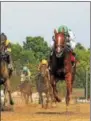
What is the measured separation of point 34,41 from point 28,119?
85.0m

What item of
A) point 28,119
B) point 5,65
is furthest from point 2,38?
point 28,119

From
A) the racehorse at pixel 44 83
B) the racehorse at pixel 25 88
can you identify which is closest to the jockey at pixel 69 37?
the racehorse at pixel 44 83

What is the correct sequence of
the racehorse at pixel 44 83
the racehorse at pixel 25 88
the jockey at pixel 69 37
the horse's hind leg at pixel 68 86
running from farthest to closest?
1. the racehorse at pixel 25 88
2. the racehorse at pixel 44 83
3. the jockey at pixel 69 37
4. the horse's hind leg at pixel 68 86

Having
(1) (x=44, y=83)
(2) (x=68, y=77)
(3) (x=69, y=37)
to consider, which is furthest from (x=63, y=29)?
(1) (x=44, y=83)

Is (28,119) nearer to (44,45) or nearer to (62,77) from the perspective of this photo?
(62,77)

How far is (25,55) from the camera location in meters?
78.1

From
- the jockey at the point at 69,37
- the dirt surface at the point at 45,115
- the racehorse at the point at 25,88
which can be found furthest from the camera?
the racehorse at the point at 25,88

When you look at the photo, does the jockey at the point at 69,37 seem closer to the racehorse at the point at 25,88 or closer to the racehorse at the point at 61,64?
the racehorse at the point at 61,64

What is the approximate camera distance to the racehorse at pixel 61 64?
17.4m

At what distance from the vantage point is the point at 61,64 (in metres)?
18.1

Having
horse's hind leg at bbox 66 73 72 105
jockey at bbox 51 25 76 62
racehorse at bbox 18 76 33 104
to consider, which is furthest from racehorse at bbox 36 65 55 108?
horse's hind leg at bbox 66 73 72 105

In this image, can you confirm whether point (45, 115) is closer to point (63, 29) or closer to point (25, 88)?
point (63, 29)

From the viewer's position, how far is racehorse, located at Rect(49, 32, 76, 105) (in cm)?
1744

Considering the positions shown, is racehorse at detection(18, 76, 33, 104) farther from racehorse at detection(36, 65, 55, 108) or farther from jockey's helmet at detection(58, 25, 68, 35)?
jockey's helmet at detection(58, 25, 68, 35)
